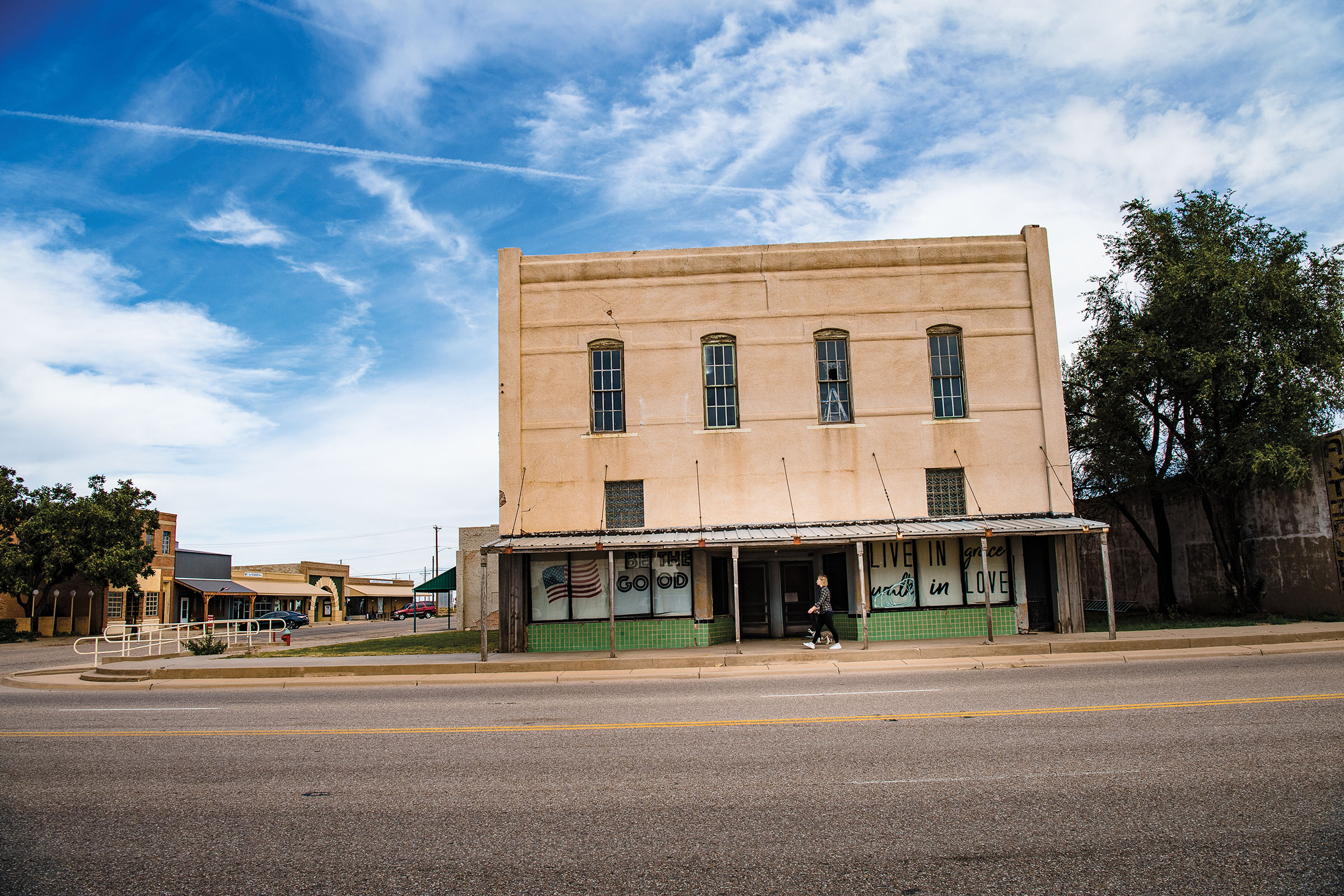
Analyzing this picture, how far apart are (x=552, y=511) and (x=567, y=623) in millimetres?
2715

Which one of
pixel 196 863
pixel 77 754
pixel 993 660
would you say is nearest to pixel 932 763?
pixel 196 863

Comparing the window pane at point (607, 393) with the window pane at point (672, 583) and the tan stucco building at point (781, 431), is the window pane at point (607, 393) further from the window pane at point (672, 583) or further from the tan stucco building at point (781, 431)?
the window pane at point (672, 583)

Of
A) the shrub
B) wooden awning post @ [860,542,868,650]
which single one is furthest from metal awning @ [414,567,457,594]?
wooden awning post @ [860,542,868,650]

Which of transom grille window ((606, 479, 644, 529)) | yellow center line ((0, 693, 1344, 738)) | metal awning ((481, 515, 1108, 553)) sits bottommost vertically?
yellow center line ((0, 693, 1344, 738))

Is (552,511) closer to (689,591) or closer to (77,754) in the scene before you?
(689,591)

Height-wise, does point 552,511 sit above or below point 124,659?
above

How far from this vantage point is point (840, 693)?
38.7 ft

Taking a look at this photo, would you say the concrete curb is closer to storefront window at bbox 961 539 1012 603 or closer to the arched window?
storefront window at bbox 961 539 1012 603

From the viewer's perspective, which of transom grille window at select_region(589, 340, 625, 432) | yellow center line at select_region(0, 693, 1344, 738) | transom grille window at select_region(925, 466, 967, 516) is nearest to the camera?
yellow center line at select_region(0, 693, 1344, 738)

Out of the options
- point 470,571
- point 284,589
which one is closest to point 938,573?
point 470,571

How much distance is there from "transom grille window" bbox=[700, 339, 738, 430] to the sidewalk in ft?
18.4

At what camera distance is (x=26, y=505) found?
4172 cm

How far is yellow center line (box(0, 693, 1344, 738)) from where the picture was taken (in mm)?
9172

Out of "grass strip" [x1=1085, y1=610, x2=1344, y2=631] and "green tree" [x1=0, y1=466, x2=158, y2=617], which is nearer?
"grass strip" [x1=1085, y1=610, x2=1344, y2=631]
